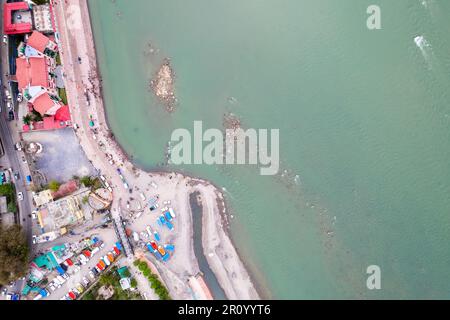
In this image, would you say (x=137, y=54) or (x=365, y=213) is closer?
(x=365, y=213)

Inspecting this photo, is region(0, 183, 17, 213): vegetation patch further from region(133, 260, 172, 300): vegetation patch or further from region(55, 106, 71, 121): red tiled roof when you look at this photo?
region(133, 260, 172, 300): vegetation patch

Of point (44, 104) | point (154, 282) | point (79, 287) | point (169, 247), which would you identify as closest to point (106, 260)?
point (79, 287)

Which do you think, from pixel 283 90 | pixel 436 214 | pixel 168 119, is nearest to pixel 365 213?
pixel 436 214

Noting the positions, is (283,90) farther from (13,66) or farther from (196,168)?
(13,66)

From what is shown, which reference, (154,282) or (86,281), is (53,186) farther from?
(154,282)

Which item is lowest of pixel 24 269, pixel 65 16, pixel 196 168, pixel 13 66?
pixel 24 269

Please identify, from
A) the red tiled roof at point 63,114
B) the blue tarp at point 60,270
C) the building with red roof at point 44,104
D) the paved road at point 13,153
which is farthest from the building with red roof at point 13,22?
the blue tarp at point 60,270

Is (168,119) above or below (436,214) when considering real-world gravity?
above
